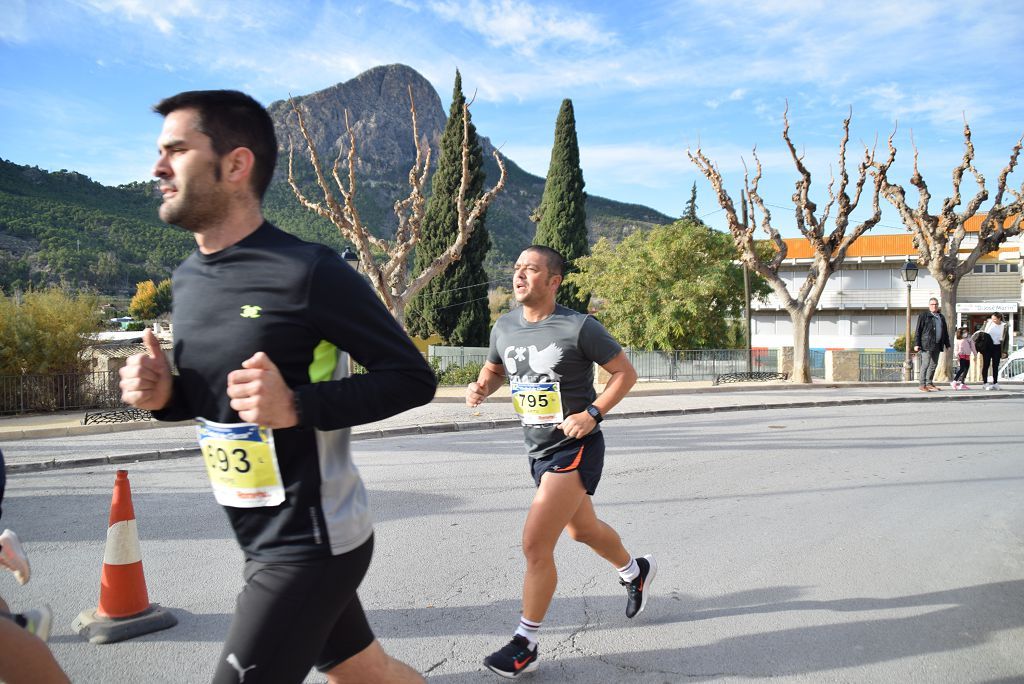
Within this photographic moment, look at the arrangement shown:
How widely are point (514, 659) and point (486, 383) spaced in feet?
4.80

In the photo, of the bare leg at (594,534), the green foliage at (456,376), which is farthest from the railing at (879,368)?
the bare leg at (594,534)

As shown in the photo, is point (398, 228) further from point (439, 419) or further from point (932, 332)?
point (932, 332)

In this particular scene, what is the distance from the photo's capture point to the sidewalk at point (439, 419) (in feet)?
35.9

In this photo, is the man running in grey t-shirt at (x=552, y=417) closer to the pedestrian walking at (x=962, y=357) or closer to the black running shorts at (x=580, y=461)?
the black running shorts at (x=580, y=461)

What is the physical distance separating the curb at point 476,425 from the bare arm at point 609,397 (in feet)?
25.8

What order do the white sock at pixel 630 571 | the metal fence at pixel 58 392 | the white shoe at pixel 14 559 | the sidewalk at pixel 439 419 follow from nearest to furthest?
the white shoe at pixel 14 559 < the white sock at pixel 630 571 < the sidewalk at pixel 439 419 < the metal fence at pixel 58 392

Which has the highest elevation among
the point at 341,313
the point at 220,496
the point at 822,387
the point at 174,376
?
the point at 341,313

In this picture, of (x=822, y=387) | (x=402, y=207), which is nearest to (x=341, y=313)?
(x=402, y=207)

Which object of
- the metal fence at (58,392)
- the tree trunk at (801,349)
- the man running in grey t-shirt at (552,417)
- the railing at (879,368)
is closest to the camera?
the man running in grey t-shirt at (552,417)

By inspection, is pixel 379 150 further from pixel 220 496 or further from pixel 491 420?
pixel 220 496

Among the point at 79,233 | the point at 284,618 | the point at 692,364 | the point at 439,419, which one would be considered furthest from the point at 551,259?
the point at 79,233

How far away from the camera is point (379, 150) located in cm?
16250

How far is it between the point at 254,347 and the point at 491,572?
3491 mm

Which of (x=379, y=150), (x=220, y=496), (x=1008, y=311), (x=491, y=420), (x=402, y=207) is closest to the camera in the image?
(x=220, y=496)
